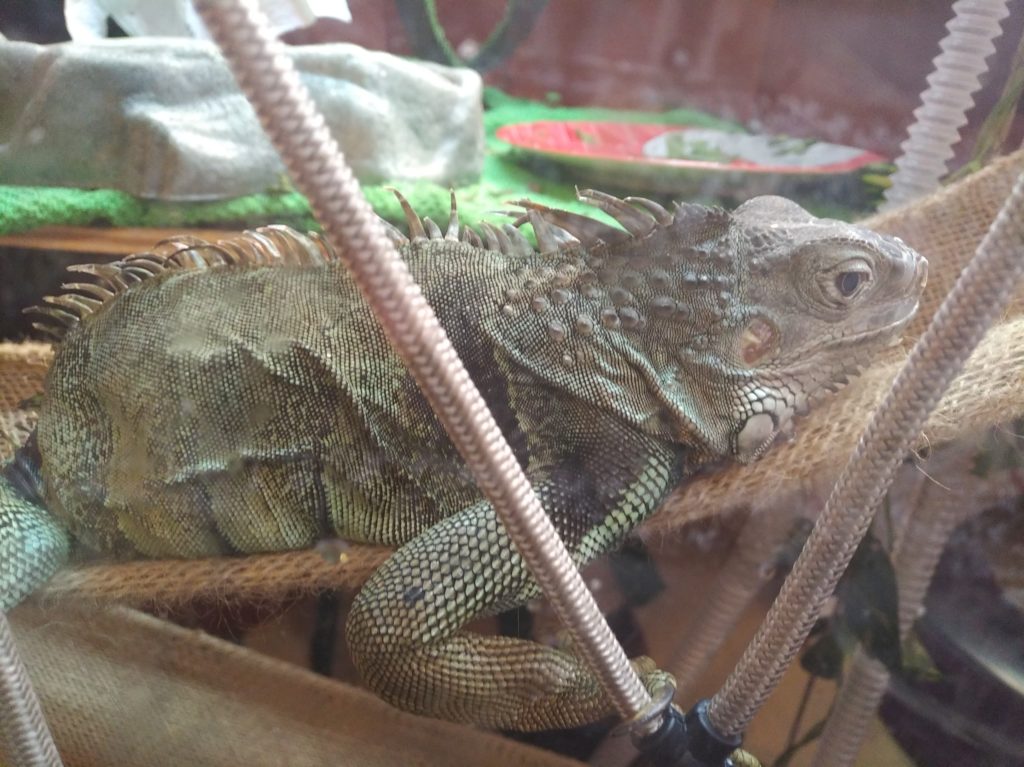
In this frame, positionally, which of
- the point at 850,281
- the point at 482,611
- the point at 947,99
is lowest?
the point at 482,611

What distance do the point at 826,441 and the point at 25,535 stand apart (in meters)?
1.07

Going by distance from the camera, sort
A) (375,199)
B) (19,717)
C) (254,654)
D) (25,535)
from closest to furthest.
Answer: (19,717)
(25,535)
(254,654)
(375,199)

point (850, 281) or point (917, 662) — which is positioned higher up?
point (850, 281)

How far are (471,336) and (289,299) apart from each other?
0.86ft

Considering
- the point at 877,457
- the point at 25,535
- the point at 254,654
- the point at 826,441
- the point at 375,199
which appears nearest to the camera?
the point at 877,457

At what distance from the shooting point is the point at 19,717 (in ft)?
2.61

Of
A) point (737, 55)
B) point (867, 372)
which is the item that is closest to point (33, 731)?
point (867, 372)

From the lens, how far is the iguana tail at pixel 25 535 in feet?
3.34

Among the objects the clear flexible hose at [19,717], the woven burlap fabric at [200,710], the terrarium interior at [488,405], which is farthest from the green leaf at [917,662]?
the clear flexible hose at [19,717]

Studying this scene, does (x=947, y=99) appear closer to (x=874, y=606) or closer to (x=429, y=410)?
(x=874, y=606)

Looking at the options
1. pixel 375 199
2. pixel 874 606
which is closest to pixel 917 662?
pixel 874 606

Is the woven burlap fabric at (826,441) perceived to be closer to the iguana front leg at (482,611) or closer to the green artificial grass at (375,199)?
the iguana front leg at (482,611)

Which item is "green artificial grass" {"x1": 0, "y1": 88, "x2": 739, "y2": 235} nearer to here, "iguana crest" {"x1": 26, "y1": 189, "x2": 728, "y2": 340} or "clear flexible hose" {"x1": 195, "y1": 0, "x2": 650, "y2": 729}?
"iguana crest" {"x1": 26, "y1": 189, "x2": 728, "y2": 340}

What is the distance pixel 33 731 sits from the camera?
82 cm
